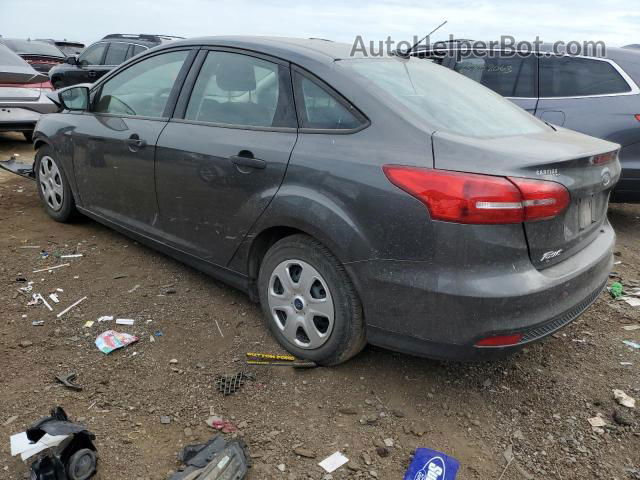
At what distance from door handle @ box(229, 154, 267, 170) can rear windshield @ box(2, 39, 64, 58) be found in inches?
502

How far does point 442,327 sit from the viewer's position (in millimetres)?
2316

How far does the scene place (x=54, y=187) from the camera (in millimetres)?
4789

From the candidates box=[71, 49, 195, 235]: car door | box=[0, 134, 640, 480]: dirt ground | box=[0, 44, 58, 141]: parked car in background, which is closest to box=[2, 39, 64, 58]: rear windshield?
box=[0, 44, 58, 141]: parked car in background

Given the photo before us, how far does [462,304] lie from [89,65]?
40.3 feet

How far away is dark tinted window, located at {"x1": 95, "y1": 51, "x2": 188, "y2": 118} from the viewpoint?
3.60 meters

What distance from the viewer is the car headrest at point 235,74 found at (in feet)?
10.2

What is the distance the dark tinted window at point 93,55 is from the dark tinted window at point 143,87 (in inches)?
A: 360

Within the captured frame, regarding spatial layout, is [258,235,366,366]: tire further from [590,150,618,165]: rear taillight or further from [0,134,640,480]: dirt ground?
[590,150,618,165]: rear taillight

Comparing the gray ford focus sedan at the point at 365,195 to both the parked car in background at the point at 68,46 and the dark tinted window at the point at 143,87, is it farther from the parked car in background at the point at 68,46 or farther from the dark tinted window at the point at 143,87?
the parked car in background at the point at 68,46

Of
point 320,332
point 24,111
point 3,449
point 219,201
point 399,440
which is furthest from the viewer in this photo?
point 24,111

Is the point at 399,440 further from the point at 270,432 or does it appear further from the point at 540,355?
the point at 540,355

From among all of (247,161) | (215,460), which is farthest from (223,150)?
(215,460)

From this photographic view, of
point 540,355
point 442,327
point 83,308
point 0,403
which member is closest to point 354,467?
point 442,327

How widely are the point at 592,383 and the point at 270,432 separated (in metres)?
1.73
